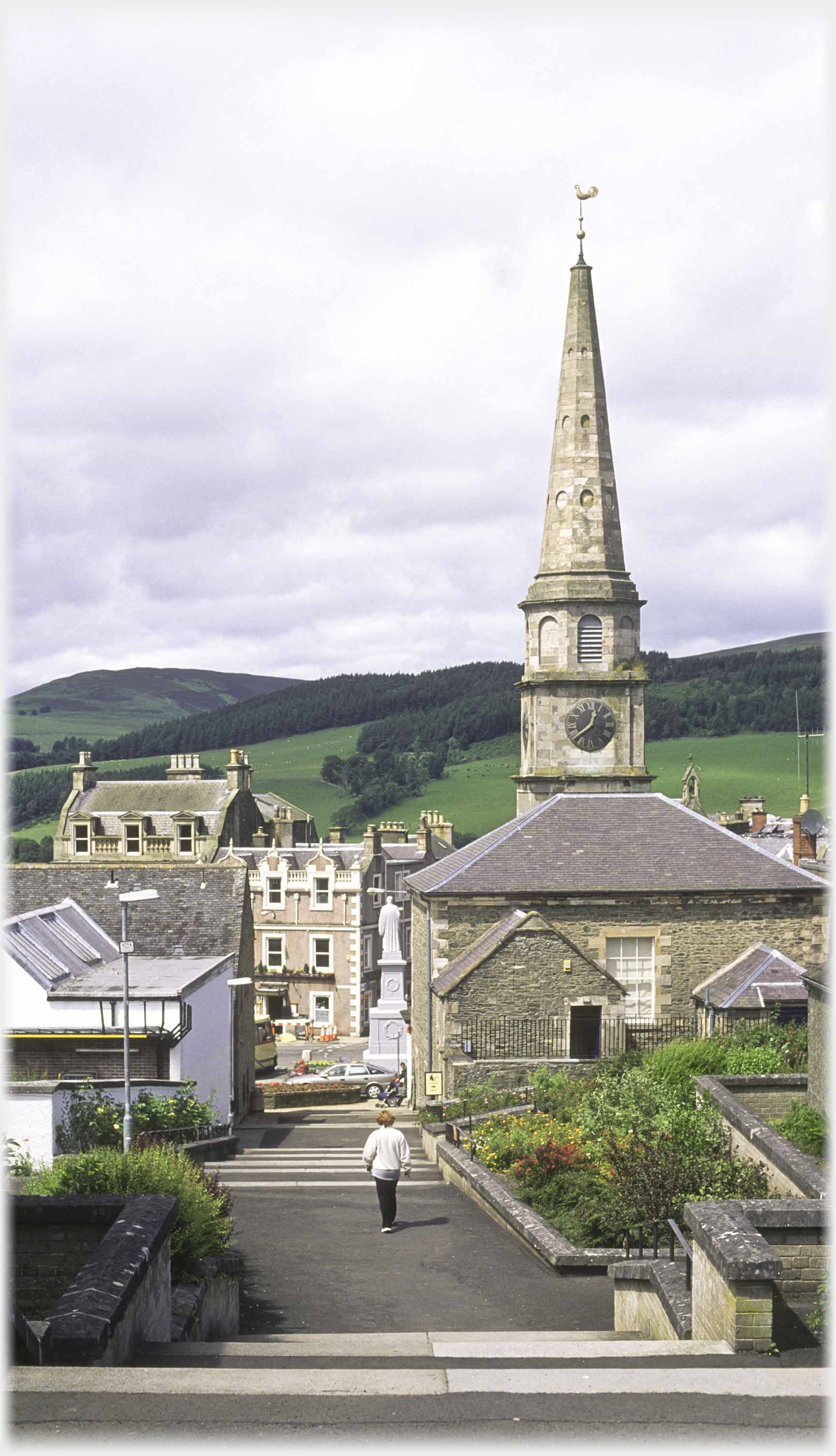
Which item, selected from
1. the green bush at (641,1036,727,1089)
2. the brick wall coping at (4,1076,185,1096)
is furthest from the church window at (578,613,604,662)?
the brick wall coping at (4,1076,185,1096)

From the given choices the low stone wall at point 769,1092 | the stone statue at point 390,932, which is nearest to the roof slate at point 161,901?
the stone statue at point 390,932

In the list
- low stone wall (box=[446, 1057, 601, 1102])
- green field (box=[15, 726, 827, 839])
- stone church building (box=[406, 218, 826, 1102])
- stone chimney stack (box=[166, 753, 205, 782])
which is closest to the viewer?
low stone wall (box=[446, 1057, 601, 1102])

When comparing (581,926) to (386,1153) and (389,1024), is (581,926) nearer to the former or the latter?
(389,1024)

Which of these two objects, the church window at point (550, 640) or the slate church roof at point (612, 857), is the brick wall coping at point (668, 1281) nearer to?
the slate church roof at point (612, 857)

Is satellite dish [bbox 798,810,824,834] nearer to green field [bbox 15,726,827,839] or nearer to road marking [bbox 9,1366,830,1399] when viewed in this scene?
road marking [bbox 9,1366,830,1399]

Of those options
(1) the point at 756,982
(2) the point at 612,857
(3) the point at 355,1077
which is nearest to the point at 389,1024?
(3) the point at 355,1077

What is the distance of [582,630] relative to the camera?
150ft

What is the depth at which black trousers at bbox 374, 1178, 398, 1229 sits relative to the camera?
18.9 m

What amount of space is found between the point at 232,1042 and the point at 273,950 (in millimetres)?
34748

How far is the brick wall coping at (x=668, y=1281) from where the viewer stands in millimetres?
11695

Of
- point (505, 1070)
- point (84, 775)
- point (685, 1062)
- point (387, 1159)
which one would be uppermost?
point (84, 775)

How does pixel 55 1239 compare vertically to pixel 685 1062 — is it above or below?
above

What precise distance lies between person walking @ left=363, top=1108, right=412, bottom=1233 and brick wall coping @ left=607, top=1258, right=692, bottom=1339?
4949 millimetres

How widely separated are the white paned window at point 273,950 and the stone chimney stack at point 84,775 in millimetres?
14143
